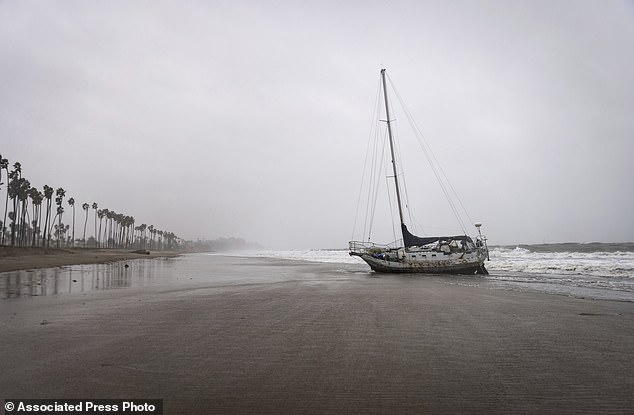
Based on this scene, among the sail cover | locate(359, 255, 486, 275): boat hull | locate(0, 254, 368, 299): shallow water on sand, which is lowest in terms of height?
locate(359, 255, 486, 275): boat hull

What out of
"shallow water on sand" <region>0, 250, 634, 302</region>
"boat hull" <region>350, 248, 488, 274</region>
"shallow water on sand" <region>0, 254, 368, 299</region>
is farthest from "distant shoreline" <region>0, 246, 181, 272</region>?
"boat hull" <region>350, 248, 488, 274</region>

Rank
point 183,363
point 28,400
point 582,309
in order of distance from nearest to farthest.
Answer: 1. point 28,400
2. point 183,363
3. point 582,309

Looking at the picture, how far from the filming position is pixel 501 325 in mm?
6984

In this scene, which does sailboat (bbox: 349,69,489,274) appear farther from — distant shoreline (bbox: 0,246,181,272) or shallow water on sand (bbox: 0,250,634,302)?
A: distant shoreline (bbox: 0,246,181,272)

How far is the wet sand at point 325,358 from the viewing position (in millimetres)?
3484

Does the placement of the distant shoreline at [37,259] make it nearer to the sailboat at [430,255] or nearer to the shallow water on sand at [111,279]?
the shallow water on sand at [111,279]

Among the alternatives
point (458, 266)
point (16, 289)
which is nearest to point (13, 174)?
point (16, 289)

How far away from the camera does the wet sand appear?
348 centimetres

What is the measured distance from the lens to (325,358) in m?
4.77

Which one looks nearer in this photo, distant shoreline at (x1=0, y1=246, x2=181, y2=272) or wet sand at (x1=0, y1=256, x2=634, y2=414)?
wet sand at (x1=0, y1=256, x2=634, y2=414)

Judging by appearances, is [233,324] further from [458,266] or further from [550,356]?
[458,266]

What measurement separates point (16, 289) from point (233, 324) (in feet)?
35.6

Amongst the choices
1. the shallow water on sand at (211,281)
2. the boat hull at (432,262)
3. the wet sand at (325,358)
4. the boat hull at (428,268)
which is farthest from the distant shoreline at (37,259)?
the boat hull at (432,262)

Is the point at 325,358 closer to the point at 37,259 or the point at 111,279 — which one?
the point at 111,279
